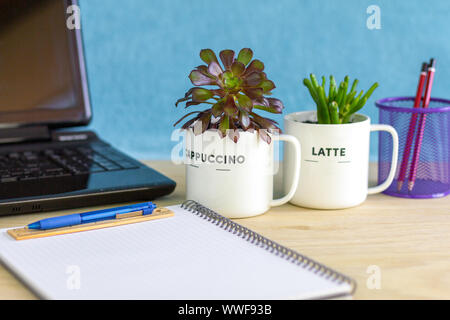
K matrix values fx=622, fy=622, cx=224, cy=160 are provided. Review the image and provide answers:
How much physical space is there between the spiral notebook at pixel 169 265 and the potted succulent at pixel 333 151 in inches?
6.1

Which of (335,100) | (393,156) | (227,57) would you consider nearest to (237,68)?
(227,57)

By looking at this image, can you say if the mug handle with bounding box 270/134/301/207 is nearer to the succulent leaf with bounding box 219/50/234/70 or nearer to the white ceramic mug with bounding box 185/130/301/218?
the white ceramic mug with bounding box 185/130/301/218

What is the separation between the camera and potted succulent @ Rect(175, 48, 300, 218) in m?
0.70

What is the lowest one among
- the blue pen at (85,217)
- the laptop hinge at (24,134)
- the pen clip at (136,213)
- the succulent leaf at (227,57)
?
the pen clip at (136,213)

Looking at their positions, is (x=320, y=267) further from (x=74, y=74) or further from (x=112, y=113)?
(x=112, y=113)

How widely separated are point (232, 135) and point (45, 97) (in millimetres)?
419

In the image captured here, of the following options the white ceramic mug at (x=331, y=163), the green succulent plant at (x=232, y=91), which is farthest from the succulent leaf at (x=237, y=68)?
the white ceramic mug at (x=331, y=163)

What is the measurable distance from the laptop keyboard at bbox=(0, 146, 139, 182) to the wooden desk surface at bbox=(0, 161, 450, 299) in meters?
0.08

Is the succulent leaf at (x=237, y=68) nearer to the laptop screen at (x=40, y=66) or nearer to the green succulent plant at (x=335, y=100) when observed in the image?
the green succulent plant at (x=335, y=100)

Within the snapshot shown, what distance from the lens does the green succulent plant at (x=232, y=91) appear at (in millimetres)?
699

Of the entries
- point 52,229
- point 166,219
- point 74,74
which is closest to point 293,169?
point 166,219

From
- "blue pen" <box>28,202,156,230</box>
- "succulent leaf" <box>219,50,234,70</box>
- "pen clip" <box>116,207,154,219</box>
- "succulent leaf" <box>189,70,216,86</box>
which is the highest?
"succulent leaf" <box>219,50,234,70</box>

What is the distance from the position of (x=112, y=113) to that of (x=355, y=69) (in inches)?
18.2

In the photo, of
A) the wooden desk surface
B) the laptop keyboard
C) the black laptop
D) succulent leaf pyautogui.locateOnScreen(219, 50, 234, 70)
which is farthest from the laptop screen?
succulent leaf pyautogui.locateOnScreen(219, 50, 234, 70)
